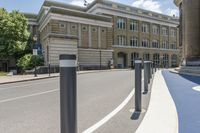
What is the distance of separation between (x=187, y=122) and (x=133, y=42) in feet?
218

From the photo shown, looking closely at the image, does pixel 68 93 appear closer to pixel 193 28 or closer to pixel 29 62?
pixel 193 28

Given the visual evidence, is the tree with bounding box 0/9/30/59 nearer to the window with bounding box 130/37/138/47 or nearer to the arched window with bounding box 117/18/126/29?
the arched window with bounding box 117/18/126/29

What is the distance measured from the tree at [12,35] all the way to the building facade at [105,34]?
413 centimetres

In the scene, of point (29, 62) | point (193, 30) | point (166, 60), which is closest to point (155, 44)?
point (166, 60)

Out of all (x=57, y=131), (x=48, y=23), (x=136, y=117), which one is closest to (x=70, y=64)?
(x=57, y=131)

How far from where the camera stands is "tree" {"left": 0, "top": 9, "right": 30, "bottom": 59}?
53.1 meters

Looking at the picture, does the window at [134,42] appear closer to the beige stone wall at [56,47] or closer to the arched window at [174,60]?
the arched window at [174,60]

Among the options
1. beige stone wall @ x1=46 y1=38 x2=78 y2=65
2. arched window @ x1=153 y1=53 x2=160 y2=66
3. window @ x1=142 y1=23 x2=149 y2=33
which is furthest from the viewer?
arched window @ x1=153 y1=53 x2=160 y2=66

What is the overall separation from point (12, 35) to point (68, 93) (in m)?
53.3

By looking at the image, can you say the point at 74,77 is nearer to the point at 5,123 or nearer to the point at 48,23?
the point at 5,123

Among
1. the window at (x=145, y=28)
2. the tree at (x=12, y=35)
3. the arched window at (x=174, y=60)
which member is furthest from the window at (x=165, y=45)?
the tree at (x=12, y=35)

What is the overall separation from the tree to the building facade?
4.13m

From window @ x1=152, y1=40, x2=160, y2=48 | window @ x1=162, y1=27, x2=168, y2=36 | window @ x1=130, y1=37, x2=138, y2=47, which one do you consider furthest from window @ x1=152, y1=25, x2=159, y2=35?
window @ x1=130, y1=37, x2=138, y2=47

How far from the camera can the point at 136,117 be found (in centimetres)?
692
